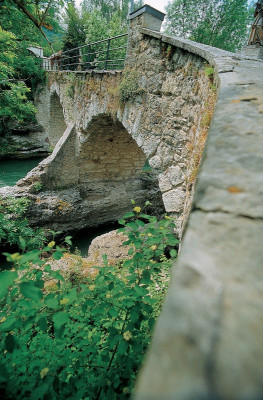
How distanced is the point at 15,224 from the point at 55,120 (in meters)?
9.48

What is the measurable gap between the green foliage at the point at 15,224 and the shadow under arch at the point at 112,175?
2.10 m

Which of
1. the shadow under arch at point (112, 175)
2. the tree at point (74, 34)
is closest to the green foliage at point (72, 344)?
the shadow under arch at point (112, 175)

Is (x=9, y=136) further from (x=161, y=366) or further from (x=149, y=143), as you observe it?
(x=161, y=366)

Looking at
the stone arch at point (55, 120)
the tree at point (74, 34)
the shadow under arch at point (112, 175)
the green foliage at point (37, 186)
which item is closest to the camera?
the green foliage at point (37, 186)

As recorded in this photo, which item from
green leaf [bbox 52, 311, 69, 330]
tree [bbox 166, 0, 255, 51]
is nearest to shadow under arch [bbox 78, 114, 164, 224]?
green leaf [bbox 52, 311, 69, 330]

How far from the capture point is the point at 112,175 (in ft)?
28.1

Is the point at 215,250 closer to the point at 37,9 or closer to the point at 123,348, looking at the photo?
the point at 123,348

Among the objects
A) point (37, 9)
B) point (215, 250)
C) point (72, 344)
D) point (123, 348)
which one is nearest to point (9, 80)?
point (37, 9)

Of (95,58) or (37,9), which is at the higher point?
(95,58)

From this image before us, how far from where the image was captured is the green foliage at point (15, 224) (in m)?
5.84

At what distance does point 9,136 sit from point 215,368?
51.3 ft

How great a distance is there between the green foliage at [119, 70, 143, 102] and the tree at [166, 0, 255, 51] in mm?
19475

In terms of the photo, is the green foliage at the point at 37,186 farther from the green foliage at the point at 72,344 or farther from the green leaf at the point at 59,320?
the green leaf at the point at 59,320

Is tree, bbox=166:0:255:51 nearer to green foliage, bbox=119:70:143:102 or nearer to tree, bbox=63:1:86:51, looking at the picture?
tree, bbox=63:1:86:51
